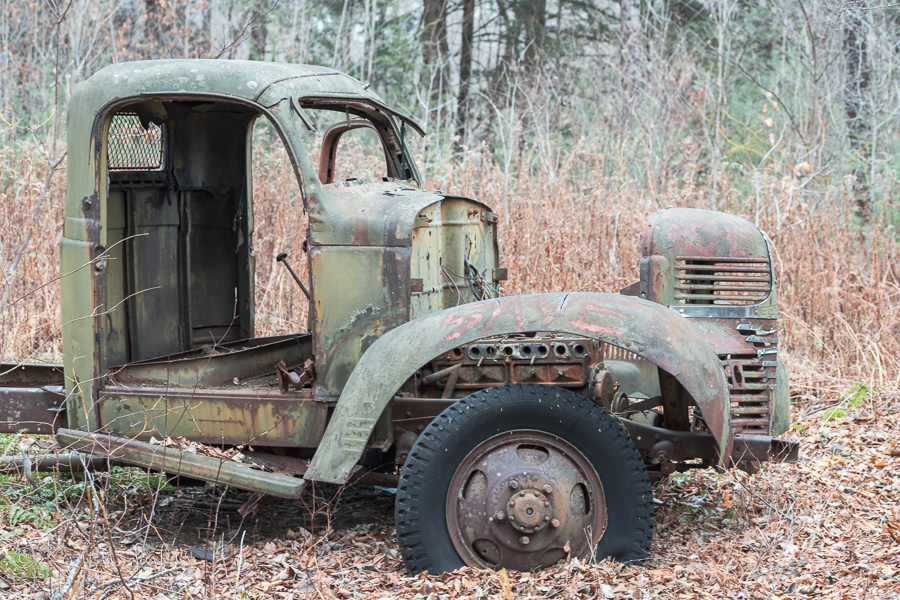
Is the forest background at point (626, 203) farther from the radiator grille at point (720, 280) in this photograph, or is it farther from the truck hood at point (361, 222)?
the truck hood at point (361, 222)

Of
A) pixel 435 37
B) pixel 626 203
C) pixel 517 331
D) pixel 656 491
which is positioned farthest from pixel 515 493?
pixel 435 37

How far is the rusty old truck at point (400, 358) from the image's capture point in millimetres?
3311

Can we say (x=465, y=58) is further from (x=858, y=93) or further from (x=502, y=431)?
(x=502, y=431)

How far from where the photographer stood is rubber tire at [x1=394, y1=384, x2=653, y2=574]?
3277 mm

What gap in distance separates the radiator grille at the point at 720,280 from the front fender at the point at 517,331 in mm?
507

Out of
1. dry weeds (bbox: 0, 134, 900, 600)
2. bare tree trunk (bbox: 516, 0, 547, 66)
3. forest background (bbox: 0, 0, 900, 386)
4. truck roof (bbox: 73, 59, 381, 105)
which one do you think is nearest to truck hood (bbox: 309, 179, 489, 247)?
truck roof (bbox: 73, 59, 381, 105)

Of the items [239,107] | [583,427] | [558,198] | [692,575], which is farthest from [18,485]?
[558,198]

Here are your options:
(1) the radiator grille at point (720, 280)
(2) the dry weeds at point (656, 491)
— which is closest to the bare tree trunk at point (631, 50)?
(2) the dry weeds at point (656, 491)

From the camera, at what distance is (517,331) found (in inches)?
131

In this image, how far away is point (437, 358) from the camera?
143 inches

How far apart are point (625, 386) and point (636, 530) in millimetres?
1086

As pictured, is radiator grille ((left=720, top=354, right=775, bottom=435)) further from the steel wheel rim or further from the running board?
the running board

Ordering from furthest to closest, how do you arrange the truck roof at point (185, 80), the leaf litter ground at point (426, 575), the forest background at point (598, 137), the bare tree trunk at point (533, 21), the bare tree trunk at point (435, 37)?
the bare tree trunk at point (533, 21) < the bare tree trunk at point (435, 37) < the forest background at point (598, 137) < the truck roof at point (185, 80) < the leaf litter ground at point (426, 575)

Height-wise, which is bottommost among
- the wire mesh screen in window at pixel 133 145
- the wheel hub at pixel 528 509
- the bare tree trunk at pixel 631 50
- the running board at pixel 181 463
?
the wheel hub at pixel 528 509
